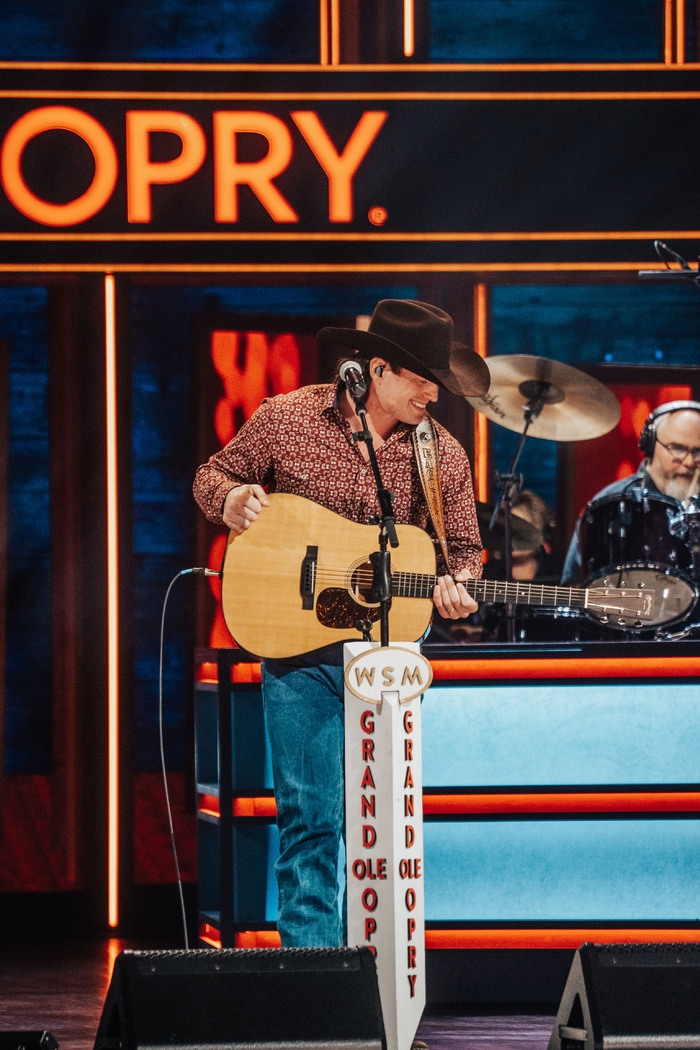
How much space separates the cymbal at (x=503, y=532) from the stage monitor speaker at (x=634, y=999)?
9.48 ft

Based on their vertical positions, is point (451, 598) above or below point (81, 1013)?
above

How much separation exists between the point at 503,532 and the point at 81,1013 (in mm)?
2470

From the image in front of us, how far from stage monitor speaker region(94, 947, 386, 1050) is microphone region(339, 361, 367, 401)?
124 cm

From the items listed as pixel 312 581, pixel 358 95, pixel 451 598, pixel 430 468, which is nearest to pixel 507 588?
pixel 451 598

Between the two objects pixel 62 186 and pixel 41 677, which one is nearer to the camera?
pixel 62 186

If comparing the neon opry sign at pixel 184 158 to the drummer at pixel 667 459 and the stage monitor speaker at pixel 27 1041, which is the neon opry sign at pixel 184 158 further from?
the stage monitor speaker at pixel 27 1041

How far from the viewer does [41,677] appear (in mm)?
5074

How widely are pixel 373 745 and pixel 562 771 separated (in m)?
1.14

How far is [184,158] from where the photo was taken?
4.77 meters

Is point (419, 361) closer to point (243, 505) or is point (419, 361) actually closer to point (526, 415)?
point (243, 505)

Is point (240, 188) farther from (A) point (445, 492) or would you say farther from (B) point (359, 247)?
(A) point (445, 492)

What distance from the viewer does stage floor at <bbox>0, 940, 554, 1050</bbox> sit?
10.7ft

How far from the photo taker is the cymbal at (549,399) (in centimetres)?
473

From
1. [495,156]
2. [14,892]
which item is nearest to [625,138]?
[495,156]
